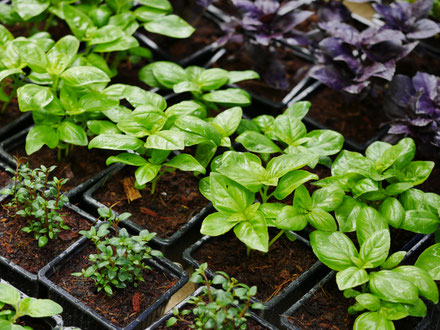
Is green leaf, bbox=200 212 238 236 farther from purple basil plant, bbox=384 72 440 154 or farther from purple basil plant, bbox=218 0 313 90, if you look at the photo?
purple basil plant, bbox=218 0 313 90

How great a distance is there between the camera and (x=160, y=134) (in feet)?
6.47

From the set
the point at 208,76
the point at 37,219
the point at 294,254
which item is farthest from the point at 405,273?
the point at 37,219

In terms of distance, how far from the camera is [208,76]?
2277 millimetres

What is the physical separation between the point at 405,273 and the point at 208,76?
3.08ft

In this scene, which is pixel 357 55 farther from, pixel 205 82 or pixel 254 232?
pixel 254 232

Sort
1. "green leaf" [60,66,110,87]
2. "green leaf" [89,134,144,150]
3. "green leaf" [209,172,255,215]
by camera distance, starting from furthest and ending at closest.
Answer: "green leaf" [60,66,110,87], "green leaf" [89,134,144,150], "green leaf" [209,172,255,215]

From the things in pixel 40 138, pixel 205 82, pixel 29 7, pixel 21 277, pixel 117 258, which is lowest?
pixel 21 277

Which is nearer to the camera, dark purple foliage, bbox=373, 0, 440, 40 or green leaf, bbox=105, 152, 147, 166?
green leaf, bbox=105, 152, 147, 166

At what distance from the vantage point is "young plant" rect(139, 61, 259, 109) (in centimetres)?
221

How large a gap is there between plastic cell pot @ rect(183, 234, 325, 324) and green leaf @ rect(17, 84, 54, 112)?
0.63m

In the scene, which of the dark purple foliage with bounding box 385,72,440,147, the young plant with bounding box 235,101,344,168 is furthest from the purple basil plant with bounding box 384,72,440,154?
the young plant with bounding box 235,101,344,168

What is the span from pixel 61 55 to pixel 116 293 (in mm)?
792

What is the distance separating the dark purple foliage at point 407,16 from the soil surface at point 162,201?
981mm

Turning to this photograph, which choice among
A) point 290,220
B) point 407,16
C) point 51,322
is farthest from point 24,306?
point 407,16
